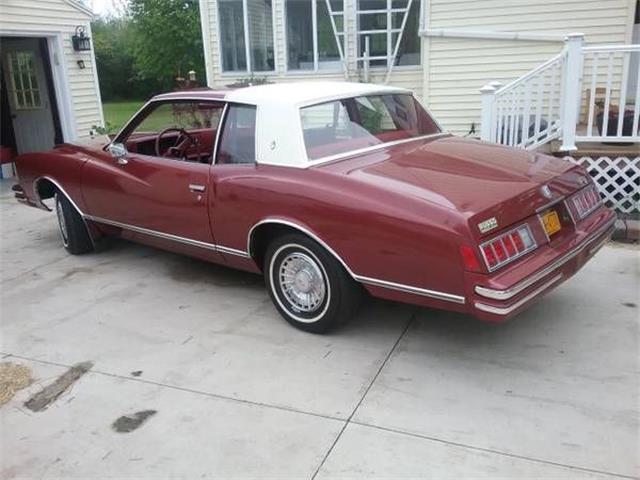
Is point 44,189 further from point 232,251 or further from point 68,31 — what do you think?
point 68,31

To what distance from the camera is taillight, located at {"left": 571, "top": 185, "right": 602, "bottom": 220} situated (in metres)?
3.96

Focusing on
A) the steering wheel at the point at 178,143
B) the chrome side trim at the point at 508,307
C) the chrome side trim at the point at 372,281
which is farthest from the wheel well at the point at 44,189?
the chrome side trim at the point at 508,307

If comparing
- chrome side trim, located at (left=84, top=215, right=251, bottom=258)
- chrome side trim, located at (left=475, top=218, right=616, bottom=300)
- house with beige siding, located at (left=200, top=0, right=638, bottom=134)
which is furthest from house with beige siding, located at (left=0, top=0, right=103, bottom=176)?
chrome side trim, located at (left=475, top=218, right=616, bottom=300)

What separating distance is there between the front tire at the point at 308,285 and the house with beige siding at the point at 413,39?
7456 mm

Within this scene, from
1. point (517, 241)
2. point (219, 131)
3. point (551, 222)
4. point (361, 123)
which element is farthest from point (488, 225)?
point (219, 131)

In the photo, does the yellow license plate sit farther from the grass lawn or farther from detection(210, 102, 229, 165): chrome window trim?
the grass lawn

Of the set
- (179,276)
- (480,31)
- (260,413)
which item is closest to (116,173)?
(179,276)

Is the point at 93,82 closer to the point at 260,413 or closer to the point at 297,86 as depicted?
the point at 297,86

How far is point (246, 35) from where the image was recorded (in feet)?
42.2

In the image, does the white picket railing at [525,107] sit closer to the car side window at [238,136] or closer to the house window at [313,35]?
the car side window at [238,136]

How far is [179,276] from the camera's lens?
537 centimetres

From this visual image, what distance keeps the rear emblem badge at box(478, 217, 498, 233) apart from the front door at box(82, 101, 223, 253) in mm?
2049

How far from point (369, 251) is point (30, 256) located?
4184 millimetres

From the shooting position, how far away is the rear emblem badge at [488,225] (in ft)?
10.5
